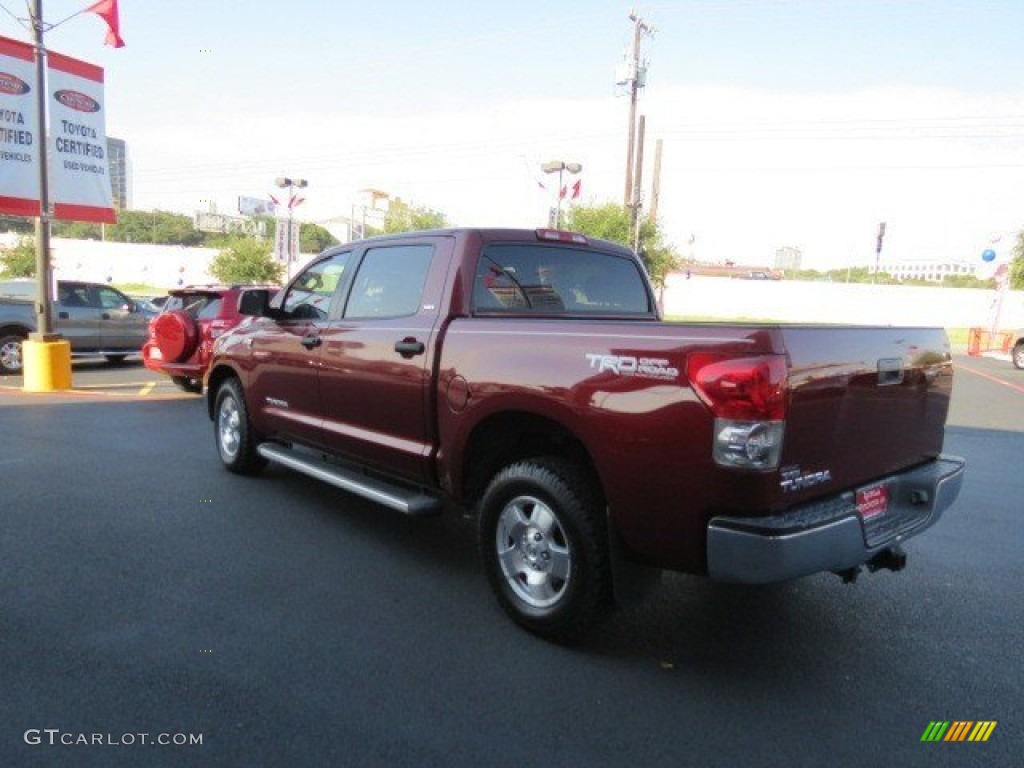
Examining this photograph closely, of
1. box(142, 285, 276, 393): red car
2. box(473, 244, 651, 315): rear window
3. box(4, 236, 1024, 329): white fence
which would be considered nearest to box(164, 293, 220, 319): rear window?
box(142, 285, 276, 393): red car

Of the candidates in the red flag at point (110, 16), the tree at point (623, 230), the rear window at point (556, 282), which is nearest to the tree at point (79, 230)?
the tree at point (623, 230)

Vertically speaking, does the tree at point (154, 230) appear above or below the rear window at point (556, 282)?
above

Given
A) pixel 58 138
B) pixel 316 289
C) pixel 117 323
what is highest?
pixel 58 138

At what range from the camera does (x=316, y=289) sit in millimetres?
5434

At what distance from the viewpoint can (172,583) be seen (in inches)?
156

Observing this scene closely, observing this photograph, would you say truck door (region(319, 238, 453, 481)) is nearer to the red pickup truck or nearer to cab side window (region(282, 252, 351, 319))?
the red pickup truck

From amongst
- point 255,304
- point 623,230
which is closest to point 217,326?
point 255,304

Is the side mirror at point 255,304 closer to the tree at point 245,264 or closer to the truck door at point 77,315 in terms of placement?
the truck door at point 77,315

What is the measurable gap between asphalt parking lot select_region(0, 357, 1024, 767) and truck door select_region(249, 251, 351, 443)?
698 millimetres

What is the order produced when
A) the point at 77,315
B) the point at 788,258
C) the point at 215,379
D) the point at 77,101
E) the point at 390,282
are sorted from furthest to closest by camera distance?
the point at 788,258 < the point at 77,315 < the point at 77,101 < the point at 215,379 < the point at 390,282

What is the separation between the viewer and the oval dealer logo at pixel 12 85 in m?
9.92

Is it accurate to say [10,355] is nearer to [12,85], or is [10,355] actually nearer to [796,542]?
[12,85]

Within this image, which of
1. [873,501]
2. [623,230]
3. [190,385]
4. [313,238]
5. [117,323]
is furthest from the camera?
[313,238]

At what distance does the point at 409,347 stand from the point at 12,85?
30.8 feet
